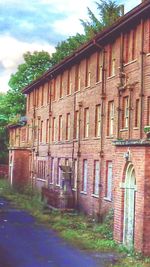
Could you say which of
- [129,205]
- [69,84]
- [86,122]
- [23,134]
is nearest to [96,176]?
[86,122]

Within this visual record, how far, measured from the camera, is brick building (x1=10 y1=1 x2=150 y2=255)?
21083 mm

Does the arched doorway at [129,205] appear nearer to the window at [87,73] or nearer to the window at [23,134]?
the window at [87,73]

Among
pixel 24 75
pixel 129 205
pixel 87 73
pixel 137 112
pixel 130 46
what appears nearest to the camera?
pixel 129 205

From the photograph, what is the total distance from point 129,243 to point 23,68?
55.1 m

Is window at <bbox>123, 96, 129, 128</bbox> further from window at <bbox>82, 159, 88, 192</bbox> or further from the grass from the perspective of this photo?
window at <bbox>82, 159, 88, 192</bbox>

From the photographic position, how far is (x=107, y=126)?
3122cm

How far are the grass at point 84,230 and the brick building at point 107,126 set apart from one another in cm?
57

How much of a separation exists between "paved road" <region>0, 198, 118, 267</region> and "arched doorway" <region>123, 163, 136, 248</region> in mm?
1300

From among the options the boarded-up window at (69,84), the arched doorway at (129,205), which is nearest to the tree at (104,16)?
the boarded-up window at (69,84)

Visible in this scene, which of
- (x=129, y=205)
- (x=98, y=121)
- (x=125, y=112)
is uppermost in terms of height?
(x=125, y=112)

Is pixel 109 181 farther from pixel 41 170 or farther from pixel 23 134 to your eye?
pixel 23 134

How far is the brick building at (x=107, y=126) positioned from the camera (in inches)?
830

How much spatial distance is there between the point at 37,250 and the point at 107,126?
1113cm

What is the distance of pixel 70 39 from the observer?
69250mm
